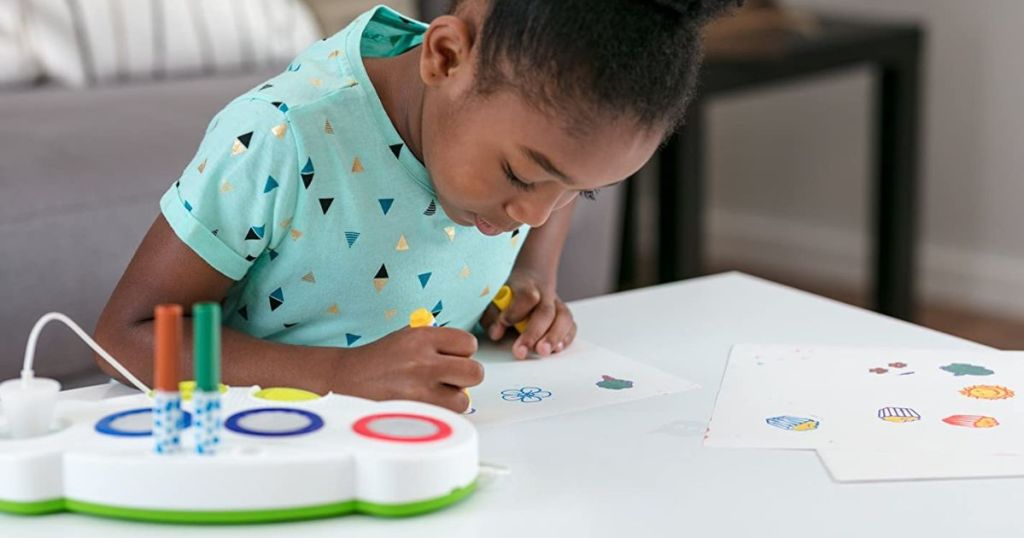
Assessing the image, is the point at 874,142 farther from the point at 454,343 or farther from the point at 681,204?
the point at 454,343

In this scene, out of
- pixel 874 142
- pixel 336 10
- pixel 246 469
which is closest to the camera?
pixel 246 469

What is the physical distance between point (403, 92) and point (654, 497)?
1.13 ft

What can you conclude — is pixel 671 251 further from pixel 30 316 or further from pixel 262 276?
pixel 262 276

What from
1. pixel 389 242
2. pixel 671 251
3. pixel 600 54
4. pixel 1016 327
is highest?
pixel 600 54

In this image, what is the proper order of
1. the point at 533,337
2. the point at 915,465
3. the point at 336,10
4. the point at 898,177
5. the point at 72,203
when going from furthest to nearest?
the point at 898,177
the point at 336,10
the point at 72,203
the point at 533,337
the point at 915,465

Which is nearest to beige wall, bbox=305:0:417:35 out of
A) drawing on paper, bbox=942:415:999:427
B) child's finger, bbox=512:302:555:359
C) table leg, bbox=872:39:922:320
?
table leg, bbox=872:39:922:320

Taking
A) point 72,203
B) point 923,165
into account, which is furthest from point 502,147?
point 923,165

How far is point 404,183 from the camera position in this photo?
892mm

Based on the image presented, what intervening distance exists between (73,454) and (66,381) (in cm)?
82

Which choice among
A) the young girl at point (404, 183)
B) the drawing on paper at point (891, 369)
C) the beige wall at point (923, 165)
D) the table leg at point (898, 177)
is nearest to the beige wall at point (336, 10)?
the table leg at point (898, 177)

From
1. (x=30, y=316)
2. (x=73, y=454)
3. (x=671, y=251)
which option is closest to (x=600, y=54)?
(x=73, y=454)

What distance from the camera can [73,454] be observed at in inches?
23.7

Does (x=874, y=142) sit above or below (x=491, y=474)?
above

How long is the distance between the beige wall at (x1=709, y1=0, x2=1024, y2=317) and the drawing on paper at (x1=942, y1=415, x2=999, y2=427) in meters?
1.81
